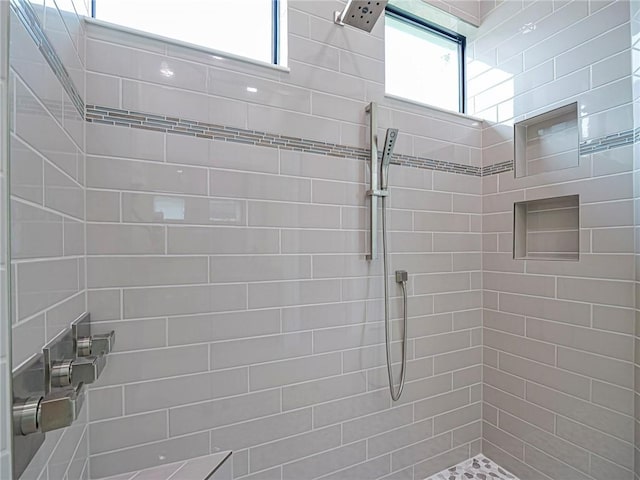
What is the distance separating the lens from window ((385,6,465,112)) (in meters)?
1.79

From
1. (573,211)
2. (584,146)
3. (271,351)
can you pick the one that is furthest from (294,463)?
(584,146)

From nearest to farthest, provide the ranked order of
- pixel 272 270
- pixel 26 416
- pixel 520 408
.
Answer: pixel 26 416 < pixel 272 270 < pixel 520 408

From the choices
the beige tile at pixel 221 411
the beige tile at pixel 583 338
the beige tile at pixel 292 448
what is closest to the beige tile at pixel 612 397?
the beige tile at pixel 583 338

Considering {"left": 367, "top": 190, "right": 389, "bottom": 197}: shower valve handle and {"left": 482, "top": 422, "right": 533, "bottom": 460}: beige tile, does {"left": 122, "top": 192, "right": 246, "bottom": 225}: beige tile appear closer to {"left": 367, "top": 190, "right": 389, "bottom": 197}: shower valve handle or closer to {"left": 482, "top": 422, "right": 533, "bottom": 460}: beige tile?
{"left": 367, "top": 190, "right": 389, "bottom": 197}: shower valve handle

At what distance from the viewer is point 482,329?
1855mm

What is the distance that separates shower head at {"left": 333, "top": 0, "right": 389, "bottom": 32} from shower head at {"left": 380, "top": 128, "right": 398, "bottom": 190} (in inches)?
17.0

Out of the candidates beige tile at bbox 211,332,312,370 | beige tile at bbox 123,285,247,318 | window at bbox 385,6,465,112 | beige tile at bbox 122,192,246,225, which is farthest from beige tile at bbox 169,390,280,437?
window at bbox 385,6,465,112

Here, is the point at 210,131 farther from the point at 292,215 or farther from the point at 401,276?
the point at 401,276

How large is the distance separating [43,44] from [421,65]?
5.94ft

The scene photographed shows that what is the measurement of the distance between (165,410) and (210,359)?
0.22 m

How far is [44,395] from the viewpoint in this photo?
611 millimetres

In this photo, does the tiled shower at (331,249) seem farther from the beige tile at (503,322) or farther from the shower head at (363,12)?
the shower head at (363,12)

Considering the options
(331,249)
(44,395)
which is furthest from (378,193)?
(44,395)

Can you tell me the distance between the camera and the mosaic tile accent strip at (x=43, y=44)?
0.57 m
